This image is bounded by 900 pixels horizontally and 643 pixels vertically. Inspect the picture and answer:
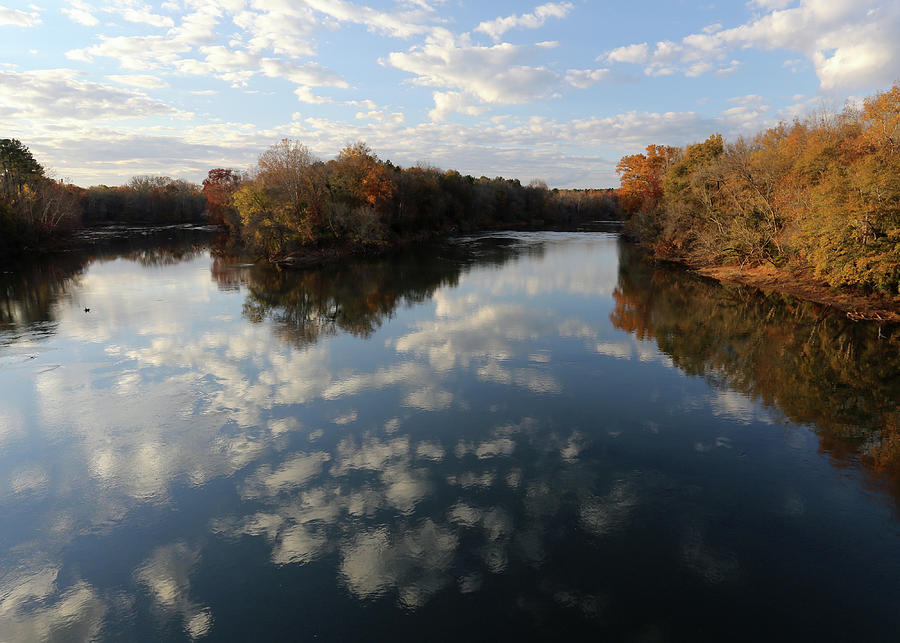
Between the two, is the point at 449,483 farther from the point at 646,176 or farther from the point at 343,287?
the point at 646,176

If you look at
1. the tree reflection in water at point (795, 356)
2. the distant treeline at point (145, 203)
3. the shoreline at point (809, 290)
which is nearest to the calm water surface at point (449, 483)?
the tree reflection in water at point (795, 356)

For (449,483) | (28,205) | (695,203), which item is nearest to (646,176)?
(695,203)

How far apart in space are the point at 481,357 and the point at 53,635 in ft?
50.8

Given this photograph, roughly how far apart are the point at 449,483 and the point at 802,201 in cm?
3445

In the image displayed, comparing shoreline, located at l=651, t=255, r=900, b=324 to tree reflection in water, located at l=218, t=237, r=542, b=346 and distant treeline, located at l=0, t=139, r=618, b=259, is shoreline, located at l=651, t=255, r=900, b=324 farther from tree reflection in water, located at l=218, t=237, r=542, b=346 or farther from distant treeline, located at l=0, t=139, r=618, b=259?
distant treeline, located at l=0, t=139, r=618, b=259

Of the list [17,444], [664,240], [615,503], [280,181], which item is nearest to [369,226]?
[280,181]

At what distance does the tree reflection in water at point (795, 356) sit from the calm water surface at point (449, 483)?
15 cm

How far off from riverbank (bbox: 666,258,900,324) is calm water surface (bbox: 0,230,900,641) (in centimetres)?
392

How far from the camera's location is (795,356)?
20609 millimetres

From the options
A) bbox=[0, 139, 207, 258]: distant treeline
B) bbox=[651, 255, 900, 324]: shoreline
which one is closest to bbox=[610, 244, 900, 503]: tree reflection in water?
bbox=[651, 255, 900, 324]: shoreline

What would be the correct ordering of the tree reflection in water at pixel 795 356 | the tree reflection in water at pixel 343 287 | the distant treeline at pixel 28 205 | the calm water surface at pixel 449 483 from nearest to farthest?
the calm water surface at pixel 449 483, the tree reflection in water at pixel 795 356, the tree reflection in water at pixel 343 287, the distant treeline at pixel 28 205

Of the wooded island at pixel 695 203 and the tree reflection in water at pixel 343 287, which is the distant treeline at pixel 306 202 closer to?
→ the wooded island at pixel 695 203

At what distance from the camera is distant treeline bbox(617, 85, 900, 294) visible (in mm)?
25144

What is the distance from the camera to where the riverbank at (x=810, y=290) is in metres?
26.8
